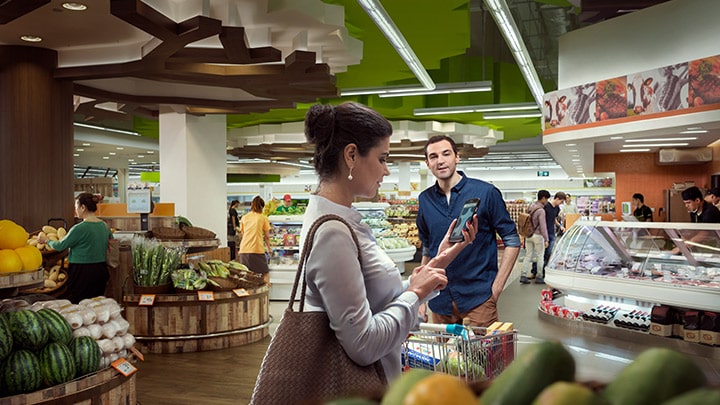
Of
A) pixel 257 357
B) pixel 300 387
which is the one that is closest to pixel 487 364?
pixel 300 387

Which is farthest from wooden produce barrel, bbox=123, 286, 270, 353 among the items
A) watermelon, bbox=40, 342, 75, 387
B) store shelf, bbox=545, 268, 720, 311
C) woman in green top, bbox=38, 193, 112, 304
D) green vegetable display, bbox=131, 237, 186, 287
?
store shelf, bbox=545, 268, 720, 311

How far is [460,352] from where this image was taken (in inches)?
83.0

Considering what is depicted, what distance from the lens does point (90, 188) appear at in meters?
16.2

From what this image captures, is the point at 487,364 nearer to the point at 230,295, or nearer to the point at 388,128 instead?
the point at 388,128

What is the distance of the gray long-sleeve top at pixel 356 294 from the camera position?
1.54 metres

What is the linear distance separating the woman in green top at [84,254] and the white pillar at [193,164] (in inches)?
148

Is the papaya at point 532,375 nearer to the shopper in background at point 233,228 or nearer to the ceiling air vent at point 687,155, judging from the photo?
the ceiling air vent at point 687,155

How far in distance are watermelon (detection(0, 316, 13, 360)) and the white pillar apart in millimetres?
6882

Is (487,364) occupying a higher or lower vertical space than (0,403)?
higher

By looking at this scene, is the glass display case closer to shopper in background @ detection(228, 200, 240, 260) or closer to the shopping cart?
the shopping cart

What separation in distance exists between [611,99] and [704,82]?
1.68 metres

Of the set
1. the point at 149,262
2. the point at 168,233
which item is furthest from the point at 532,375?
the point at 168,233

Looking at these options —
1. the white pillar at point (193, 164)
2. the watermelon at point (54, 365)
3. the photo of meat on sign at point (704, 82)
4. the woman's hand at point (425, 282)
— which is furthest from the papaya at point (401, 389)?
the white pillar at point (193, 164)

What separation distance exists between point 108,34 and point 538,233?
911cm
